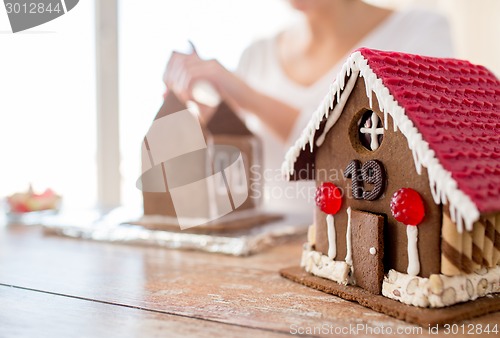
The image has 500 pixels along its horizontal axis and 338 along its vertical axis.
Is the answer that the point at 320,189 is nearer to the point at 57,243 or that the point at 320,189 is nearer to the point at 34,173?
the point at 57,243

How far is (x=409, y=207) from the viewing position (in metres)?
0.82

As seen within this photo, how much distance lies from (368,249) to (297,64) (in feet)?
4.03

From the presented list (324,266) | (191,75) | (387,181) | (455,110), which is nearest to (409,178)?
(387,181)

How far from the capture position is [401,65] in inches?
35.6

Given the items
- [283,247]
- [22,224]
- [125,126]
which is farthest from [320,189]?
[125,126]

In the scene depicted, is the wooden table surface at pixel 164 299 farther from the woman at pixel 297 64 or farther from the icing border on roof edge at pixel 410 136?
the woman at pixel 297 64

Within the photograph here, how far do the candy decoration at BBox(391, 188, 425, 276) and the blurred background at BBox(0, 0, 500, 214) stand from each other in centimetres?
140

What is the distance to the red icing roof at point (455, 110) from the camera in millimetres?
767

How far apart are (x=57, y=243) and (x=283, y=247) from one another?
0.65 metres

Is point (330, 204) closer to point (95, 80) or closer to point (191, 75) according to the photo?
point (191, 75)

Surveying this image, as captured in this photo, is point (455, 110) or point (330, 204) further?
point (330, 204)

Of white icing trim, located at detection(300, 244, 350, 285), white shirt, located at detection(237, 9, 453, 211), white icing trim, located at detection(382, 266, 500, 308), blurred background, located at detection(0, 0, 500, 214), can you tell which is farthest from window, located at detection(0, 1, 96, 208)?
white icing trim, located at detection(382, 266, 500, 308)

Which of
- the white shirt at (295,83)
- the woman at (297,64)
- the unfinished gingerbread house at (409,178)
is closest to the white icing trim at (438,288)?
the unfinished gingerbread house at (409,178)


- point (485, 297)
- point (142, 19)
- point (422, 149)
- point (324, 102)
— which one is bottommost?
point (485, 297)
